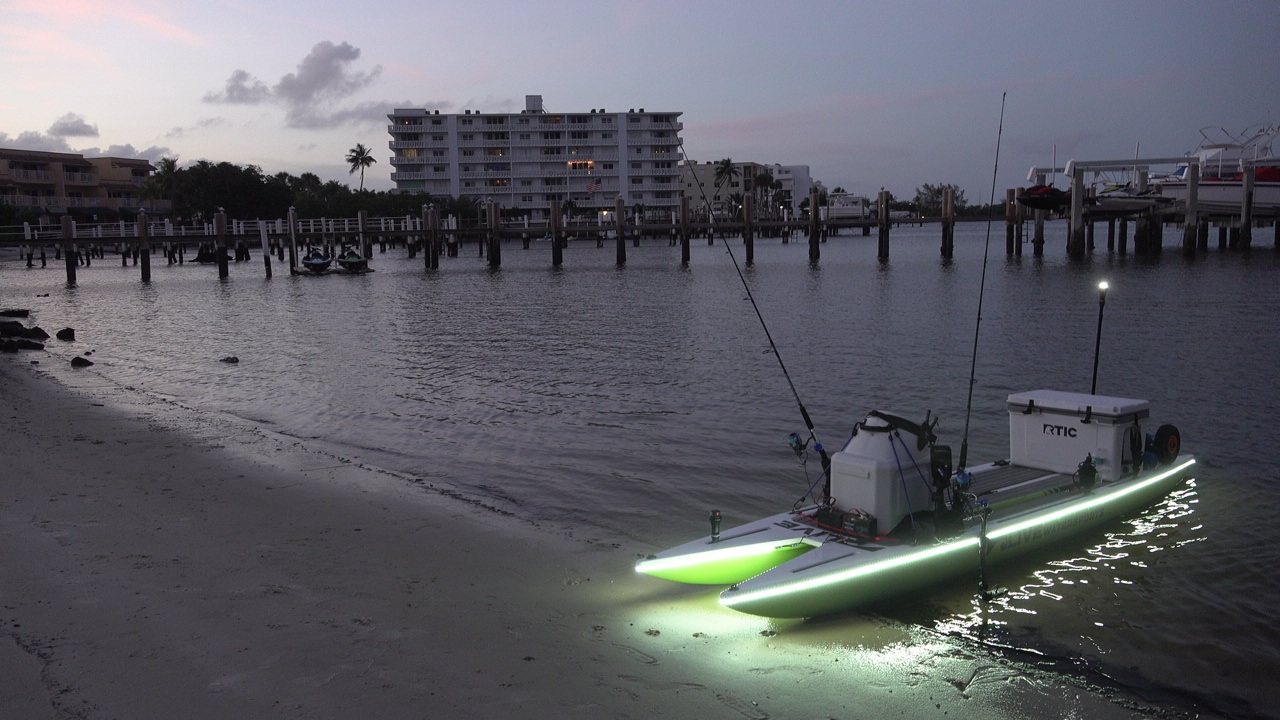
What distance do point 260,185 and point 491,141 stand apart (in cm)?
4103

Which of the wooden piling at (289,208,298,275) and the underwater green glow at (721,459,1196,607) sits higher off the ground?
the wooden piling at (289,208,298,275)

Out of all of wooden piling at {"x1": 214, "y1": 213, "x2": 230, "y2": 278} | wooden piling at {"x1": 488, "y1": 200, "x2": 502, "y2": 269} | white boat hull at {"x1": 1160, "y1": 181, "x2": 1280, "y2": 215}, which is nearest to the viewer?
white boat hull at {"x1": 1160, "y1": 181, "x2": 1280, "y2": 215}

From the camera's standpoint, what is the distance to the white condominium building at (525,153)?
A: 139125mm

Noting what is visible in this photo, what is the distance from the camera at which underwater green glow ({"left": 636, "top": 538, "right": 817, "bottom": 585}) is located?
6523 mm

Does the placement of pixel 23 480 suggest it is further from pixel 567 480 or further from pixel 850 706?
pixel 850 706

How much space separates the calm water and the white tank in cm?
78

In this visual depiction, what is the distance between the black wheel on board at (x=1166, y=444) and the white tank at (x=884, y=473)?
3969mm

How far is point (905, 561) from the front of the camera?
21.3ft

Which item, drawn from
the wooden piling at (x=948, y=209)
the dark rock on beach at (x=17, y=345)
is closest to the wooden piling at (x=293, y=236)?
the dark rock on beach at (x=17, y=345)

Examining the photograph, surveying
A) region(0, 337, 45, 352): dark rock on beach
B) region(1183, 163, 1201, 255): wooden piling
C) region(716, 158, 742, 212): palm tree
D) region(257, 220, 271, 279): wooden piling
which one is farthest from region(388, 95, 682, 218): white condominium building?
region(0, 337, 45, 352): dark rock on beach

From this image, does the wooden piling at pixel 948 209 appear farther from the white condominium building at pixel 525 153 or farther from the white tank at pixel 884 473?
the white condominium building at pixel 525 153

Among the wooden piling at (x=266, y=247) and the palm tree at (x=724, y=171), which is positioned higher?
the palm tree at (x=724, y=171)

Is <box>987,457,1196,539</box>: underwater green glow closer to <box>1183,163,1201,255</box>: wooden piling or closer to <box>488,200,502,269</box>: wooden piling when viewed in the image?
<box>1183,163,1201,255</box>: wooden piling

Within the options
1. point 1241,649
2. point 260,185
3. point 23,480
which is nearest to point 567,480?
point 23,480
